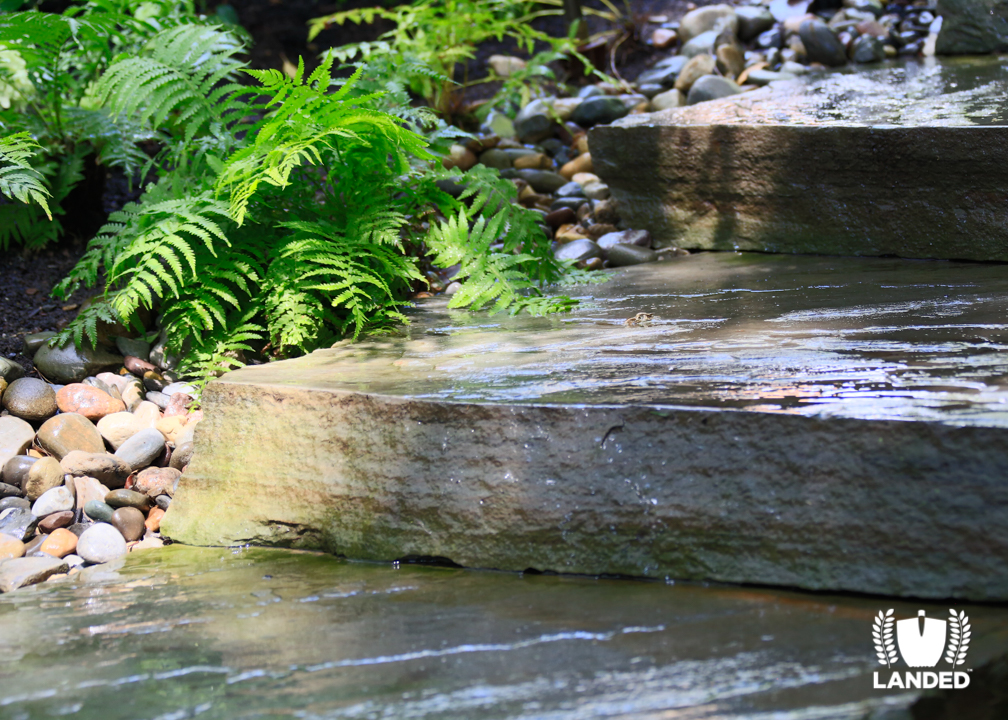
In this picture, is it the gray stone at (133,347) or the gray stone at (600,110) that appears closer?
the gray stone at (133,347)

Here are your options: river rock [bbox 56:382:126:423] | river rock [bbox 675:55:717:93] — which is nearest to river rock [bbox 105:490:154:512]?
river rock [bbox 56:382:126:423]

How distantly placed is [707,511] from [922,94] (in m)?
3.83

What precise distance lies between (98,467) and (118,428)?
316mm

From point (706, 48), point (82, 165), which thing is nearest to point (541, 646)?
point (82, 165)

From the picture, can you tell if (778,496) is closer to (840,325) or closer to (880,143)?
(840,325)

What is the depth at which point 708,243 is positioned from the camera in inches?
181

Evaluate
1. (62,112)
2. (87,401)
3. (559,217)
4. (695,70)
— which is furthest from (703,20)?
(87,401)

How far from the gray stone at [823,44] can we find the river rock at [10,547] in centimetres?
652

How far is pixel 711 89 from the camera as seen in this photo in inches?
242

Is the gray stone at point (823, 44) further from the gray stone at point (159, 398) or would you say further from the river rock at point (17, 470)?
the river rock at point (17, 470)

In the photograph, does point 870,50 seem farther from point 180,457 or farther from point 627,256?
point 180,457

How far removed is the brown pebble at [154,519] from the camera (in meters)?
2.91

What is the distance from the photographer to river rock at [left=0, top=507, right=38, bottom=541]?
9.18 feet

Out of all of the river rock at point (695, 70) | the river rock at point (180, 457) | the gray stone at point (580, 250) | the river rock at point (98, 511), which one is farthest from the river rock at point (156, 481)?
the river rock at point (695, 70)
